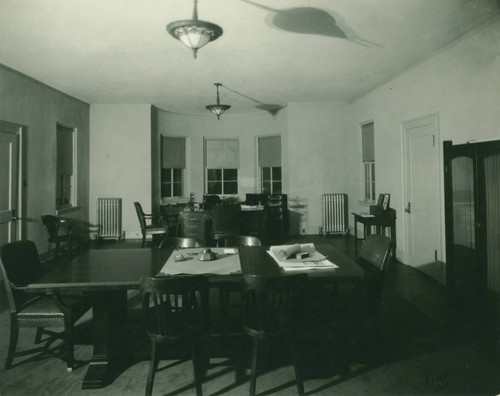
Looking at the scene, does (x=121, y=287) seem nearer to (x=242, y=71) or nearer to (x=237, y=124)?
(x=242, y=71)

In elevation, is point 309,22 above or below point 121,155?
above

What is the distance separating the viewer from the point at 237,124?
10.1 metres

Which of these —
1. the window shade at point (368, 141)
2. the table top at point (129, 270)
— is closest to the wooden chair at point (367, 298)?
the table top at point (129, 270)

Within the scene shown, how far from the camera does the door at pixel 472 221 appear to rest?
3.39 metres

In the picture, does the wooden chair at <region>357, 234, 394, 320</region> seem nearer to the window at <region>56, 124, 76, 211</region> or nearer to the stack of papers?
the stack of papers

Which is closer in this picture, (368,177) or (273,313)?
(273,313)

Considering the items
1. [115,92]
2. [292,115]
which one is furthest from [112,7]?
[292,115]

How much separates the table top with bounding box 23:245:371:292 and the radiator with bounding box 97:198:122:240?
17.6 feet

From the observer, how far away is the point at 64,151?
24.8ft

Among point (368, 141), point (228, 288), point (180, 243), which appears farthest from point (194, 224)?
point (368, 141)

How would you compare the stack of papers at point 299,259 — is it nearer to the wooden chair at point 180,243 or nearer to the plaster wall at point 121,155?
the wooden chair at point 180,243

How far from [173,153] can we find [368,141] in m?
4.80

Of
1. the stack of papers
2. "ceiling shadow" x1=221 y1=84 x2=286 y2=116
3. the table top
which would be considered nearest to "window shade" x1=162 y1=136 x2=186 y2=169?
"ceiling shadow" x1=221 y1=84 x2=286 y2=116

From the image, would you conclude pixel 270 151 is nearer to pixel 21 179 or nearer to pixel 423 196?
pixel 423 196
